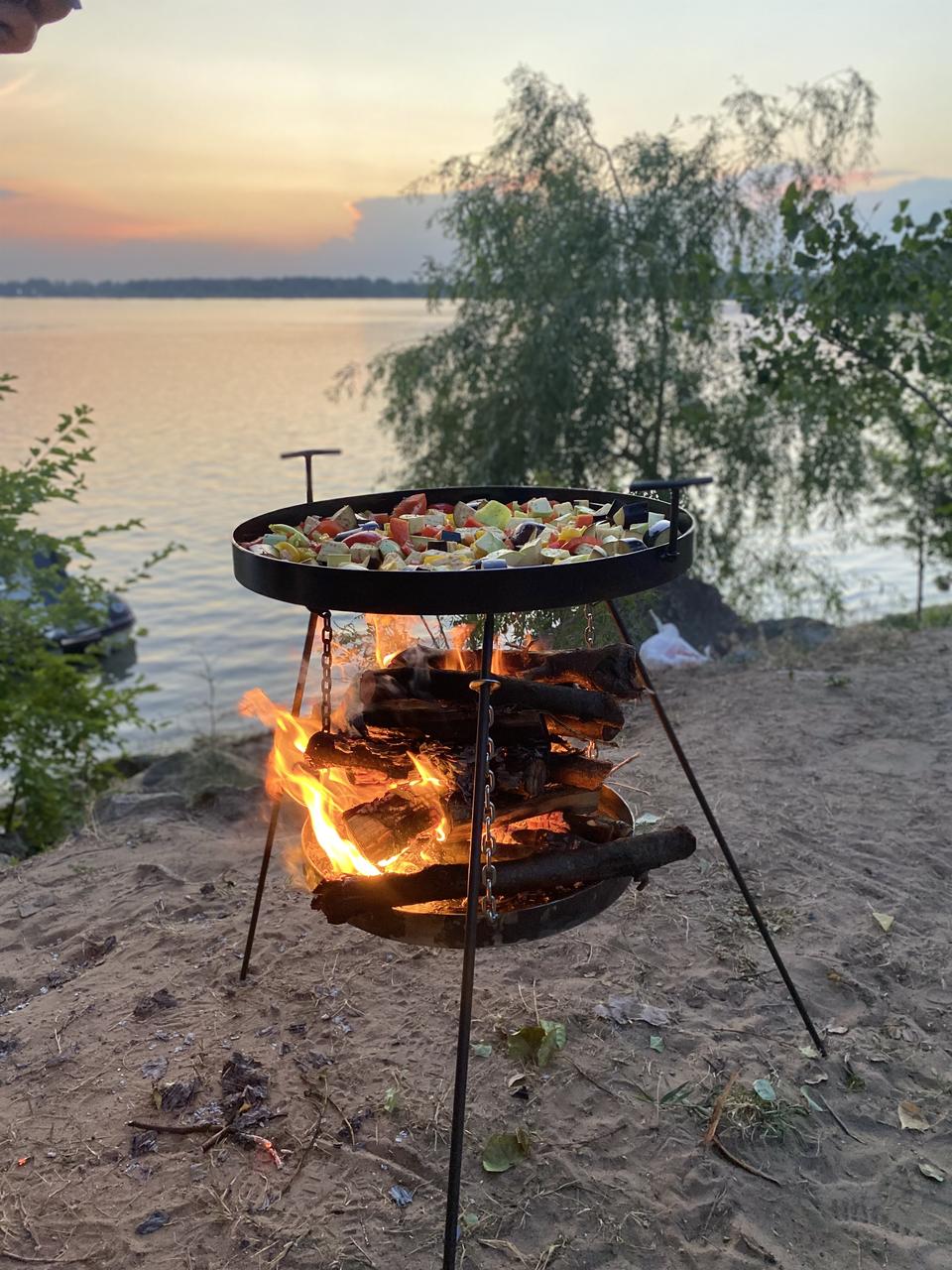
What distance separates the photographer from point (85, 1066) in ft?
9.15

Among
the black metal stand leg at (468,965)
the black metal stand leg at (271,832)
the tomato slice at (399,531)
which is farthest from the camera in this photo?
the black metal stand leg at (271,832)

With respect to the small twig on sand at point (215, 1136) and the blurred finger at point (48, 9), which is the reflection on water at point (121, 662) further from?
the blurred finger at point (48, 9)

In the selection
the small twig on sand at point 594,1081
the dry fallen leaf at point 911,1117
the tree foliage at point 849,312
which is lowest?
the dry fallen leaf at point 911,1117

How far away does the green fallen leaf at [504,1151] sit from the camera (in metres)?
2.36

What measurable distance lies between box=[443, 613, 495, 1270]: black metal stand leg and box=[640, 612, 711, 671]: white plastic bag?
5041 mm

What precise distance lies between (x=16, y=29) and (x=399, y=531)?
141 cm

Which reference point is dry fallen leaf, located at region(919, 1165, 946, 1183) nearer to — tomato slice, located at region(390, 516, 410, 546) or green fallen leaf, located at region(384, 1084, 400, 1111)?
green fallen leaf, located at region(384, 1084, 400, 1111)

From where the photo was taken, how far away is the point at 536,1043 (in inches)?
110

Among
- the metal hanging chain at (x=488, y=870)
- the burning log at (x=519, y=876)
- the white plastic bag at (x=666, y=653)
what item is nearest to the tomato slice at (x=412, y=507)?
the metal hanging chain at (x=488, y=870)

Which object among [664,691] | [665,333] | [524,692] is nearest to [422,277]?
[665,333]

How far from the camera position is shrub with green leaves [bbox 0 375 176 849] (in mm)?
5766

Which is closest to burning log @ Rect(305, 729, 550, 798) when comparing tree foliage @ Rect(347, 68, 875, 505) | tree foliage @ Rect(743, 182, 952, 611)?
tree foliage @ Rect(743, 182, 952, 611)

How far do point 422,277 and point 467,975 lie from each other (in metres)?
10.1

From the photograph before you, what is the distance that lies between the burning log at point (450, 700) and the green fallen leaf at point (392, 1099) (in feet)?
3.31
